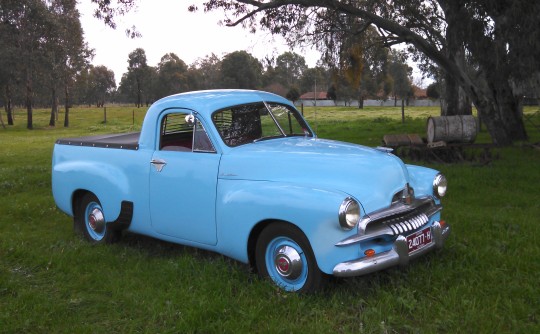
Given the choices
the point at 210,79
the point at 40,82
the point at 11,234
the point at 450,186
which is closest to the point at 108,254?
the point at 11,234

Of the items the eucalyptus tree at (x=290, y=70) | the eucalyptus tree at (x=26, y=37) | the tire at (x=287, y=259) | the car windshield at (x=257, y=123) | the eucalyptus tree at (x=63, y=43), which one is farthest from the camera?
the eucalyptus tree at (x=290, y=70)

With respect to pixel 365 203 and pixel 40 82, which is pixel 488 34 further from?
pixel 40 82

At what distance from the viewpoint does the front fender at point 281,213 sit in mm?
3562

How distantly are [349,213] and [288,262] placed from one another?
0.66 metres

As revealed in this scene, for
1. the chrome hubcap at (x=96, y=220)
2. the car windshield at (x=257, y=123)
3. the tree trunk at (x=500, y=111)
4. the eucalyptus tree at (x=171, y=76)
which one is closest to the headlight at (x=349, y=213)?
the car windshield at (x=257, y=123)

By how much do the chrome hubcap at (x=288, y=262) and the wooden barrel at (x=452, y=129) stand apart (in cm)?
874

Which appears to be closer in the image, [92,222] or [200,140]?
[200,140]

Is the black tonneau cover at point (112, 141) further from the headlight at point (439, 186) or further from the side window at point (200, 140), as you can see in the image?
the headlight at point (439, 186)

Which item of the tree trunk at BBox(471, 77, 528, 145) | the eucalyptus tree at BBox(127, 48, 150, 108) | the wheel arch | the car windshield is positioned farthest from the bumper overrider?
the eucalyptus tree at BBox(127, 48, 150, 108)

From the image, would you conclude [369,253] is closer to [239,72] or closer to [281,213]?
[281,213]

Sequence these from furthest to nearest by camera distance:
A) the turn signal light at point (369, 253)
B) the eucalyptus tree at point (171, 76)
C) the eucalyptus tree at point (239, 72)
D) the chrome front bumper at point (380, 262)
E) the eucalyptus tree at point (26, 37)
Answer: the eucalyptus tree at point (171, 76) < the eucalyptus tree at point (239, 72) < the eucalyptus tree at point (26, 37) < the turn signal light at point (369, 253) < the chrome front bumper at point (380, 262)

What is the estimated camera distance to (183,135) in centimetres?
526

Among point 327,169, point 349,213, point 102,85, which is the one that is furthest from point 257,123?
point 102,85

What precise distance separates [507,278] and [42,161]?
42.9ft
